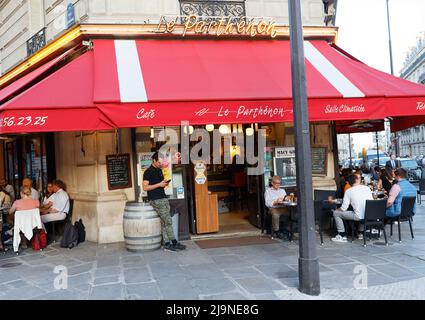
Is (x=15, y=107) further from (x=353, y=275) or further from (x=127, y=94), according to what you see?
(x=353, y=275)

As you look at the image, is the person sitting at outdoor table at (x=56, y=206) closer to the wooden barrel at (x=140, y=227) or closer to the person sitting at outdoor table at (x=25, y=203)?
the person sitting at outdoor table at (x=25, y=203)

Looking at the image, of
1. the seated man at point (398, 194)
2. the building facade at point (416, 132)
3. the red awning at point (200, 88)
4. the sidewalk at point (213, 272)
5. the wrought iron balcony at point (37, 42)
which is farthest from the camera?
the building facade at point (416, 132)

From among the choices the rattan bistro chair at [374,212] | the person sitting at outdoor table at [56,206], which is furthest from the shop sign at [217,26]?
the rattan bistro chair at [374,212]

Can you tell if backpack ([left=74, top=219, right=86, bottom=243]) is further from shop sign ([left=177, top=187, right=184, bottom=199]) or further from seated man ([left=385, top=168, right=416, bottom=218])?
seated man ([left=385, top=168, right=416, bottom=218])

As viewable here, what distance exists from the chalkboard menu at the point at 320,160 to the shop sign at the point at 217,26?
108 inches

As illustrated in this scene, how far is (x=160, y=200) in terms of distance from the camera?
7.48 m

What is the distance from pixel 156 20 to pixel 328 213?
5393mm

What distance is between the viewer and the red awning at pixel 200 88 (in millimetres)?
6230

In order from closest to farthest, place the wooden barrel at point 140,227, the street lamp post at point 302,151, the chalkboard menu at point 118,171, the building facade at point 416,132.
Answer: the street lamp post at point 302,151 < the wooden barrel at point 140,227 < the chalkboard menu at point 118,171 < the building facade at point 416,132

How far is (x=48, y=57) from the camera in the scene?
941 cm

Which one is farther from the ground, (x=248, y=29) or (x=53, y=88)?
(x=248, y=29)

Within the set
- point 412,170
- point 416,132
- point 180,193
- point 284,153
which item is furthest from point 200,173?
point 416,132

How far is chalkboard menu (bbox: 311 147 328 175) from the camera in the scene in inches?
379

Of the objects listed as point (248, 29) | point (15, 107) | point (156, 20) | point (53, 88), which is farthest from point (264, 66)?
point (15, 107)
